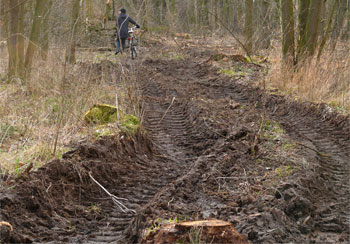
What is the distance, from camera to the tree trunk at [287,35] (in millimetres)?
11492

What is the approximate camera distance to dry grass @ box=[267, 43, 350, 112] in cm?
907

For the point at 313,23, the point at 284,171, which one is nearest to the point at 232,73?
the point at 313,23

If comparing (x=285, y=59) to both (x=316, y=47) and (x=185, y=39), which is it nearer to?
(x=316, y=47)

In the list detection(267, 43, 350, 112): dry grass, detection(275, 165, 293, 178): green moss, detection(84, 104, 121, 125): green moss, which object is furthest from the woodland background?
detection(275, 165, 293, 178): green moss

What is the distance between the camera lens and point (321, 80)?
966 centimetres

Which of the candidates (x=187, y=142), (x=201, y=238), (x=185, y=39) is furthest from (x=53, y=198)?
(x=185, y=39)

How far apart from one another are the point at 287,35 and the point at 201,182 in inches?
304

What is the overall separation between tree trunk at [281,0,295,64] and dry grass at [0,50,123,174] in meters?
4.94

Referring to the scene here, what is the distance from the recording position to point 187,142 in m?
7.44

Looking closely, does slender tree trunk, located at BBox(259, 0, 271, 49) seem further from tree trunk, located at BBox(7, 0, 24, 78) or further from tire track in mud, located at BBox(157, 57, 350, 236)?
tree trunk, located at BBox(7, 0, 24, 78)

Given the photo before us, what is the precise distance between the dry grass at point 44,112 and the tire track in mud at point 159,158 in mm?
1055

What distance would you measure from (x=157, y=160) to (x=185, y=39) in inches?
A: 833

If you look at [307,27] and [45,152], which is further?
[307,27]

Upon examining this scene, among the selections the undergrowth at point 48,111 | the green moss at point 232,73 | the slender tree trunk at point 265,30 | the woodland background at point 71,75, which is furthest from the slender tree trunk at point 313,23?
the undergrowth at point 48,111
